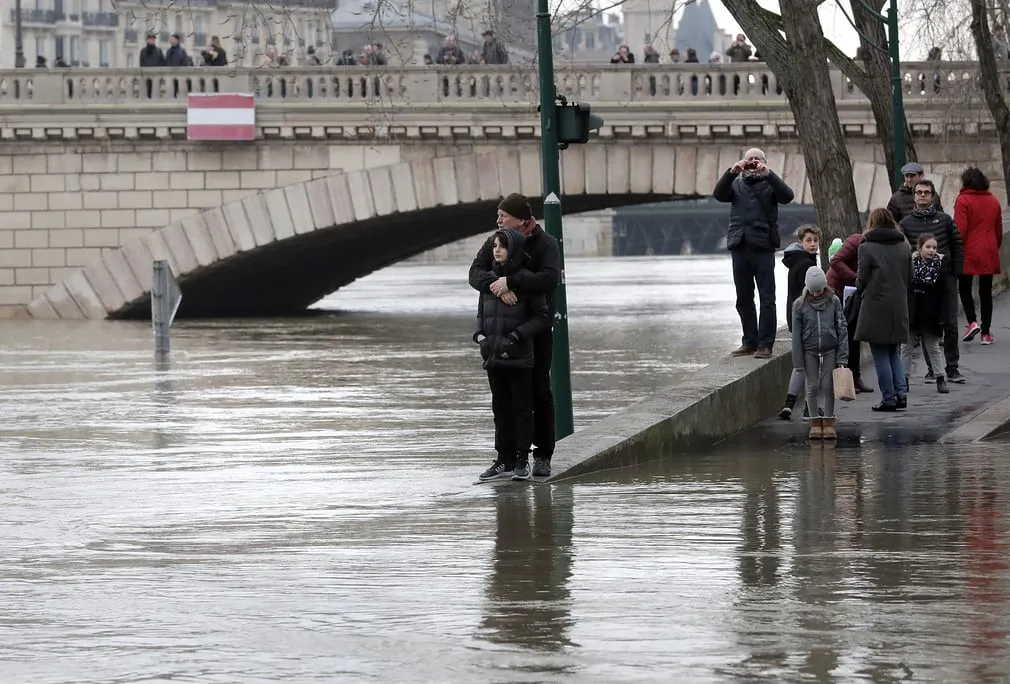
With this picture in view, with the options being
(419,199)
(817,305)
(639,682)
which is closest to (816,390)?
(817,305)

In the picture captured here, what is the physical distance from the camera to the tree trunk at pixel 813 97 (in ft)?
69.5

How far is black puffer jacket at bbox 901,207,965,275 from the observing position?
17.4 m

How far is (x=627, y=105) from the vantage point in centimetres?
3728

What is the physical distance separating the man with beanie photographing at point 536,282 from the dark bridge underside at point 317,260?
2618cm

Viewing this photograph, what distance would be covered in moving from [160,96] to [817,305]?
2567cm

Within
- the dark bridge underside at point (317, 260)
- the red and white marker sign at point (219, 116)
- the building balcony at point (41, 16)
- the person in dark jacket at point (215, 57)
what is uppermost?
the building balcony at point (41, 16)

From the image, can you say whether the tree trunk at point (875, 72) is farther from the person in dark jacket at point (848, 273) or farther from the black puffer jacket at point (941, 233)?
the person in dark jacket at point (848, 273)

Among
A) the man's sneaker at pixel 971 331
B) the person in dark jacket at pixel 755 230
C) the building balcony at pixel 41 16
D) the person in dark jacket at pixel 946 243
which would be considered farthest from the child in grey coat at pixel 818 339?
the building balcony at pixel 41 16

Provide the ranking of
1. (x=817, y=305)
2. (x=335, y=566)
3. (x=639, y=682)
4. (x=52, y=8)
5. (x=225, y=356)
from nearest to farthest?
(x=639, y=682) → (x=335, y=566) → (x=817, y=305) → (x=225, y=356) → (x=52, y=8)

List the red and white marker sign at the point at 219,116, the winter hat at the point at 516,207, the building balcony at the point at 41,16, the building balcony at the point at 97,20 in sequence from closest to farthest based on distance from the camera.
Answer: the winter hat at the point at 516,207 → the red and white marker sign at the point at 219,116 → the building balcony at the point at 41,16 → the building balcony at the point at 97,20

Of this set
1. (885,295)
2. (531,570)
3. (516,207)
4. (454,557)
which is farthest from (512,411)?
(885,295)

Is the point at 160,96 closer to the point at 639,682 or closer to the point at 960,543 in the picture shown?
the point at 960,543

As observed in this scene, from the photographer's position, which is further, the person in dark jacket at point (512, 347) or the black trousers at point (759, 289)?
the black trousers at point (759, 289)

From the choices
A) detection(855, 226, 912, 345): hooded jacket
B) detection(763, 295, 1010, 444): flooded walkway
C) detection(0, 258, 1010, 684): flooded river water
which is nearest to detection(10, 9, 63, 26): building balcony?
detection(0, 258, 1010, 684): flooded river water
